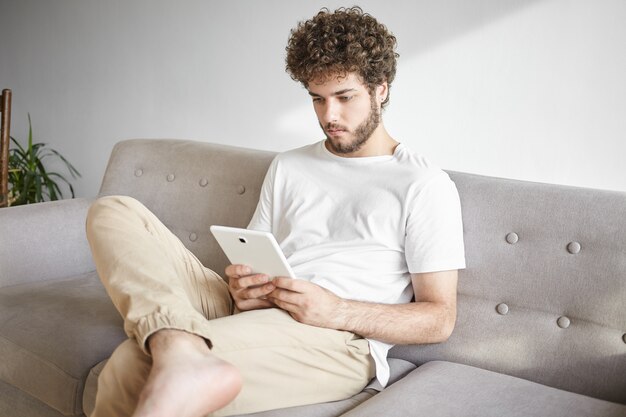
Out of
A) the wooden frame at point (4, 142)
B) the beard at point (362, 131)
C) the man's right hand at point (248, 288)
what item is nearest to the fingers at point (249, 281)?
the man's right hand at point (248, 288)

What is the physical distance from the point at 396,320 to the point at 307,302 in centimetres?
22

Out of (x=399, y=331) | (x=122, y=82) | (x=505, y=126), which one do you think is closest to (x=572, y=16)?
(x=505, y=126)

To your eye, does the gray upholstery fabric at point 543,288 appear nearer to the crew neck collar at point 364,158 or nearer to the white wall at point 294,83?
the crew neck collar at point 364,158

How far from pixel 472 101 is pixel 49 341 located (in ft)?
4.92

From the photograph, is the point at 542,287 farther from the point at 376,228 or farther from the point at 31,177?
the point at 31,177

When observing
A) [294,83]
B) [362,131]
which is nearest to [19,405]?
[362,131]

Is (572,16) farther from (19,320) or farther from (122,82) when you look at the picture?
(122,82)

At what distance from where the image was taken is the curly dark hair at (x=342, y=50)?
6.04 feet

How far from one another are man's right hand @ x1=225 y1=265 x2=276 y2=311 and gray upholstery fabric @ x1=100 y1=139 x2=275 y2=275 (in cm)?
52

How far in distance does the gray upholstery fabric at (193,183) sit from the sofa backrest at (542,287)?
0.66 m

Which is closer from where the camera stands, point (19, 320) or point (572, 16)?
point (19, 320)

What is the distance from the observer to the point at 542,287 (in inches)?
68.2

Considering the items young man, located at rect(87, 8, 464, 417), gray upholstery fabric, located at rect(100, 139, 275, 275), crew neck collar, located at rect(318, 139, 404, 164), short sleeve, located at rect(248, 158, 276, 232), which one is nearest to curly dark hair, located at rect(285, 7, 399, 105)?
young man, located at rect(87, 8, 464, 417)

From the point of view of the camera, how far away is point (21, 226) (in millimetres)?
2268
